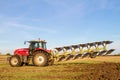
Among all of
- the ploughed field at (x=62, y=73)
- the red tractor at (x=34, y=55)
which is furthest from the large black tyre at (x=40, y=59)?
the ploughed field at (x=62, y=73)

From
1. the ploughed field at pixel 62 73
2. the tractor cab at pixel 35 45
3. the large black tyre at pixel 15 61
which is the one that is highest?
the tractor cab at pixel 35 45

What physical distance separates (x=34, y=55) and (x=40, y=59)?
0.67 meters

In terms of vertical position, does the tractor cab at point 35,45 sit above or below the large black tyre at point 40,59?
above

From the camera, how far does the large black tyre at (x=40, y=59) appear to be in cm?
2317

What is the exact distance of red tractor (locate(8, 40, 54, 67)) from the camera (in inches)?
916

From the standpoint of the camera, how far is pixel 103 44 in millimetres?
22500

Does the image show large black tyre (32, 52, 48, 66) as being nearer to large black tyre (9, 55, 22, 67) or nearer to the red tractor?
the red tractor

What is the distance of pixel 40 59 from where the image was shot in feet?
76.4

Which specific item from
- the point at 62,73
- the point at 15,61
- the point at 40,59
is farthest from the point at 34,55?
the point at 62,73

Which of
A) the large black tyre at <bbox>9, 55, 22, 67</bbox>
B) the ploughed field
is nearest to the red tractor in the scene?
the large black tyre at <bbox>9, 55, 22, 67</bbox>

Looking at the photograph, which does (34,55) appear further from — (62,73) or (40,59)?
(62,73)

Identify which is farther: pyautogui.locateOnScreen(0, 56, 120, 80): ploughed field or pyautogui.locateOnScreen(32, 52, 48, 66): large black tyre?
pyautogui.locateOnScreen(32, 52, 48, 66): large black tyre

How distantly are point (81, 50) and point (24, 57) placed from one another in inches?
214

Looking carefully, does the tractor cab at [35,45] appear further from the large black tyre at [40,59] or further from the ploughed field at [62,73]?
the ploughed field at [62,73]
